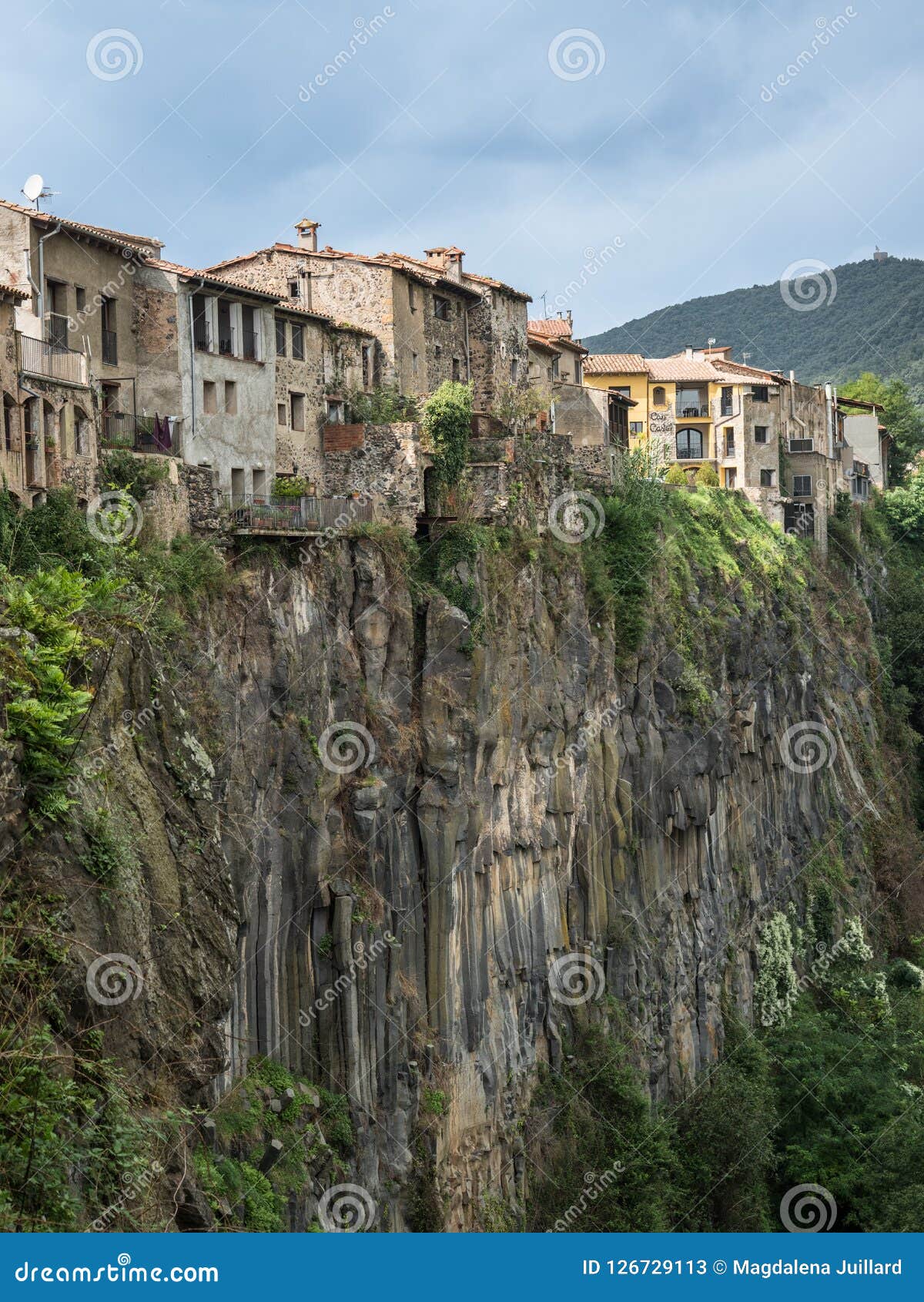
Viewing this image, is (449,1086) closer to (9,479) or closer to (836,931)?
(9,479)

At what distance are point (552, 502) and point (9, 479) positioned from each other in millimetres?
24065

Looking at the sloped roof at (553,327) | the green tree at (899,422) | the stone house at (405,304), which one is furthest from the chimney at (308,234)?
the green tree at (899,422)

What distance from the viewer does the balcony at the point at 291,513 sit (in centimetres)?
3525

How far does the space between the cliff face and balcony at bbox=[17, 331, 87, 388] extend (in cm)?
541

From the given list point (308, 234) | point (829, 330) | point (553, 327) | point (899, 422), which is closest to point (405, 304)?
point (308, 234)

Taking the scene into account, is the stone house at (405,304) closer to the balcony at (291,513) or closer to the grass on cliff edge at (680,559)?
the grass on cliff edge at (680,559)

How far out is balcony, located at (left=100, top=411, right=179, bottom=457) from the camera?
36.7m

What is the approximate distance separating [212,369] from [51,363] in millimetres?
8392

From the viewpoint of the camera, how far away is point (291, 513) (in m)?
37.0

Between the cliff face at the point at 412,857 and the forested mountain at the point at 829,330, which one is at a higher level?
the forested mountain at the point at 829,330

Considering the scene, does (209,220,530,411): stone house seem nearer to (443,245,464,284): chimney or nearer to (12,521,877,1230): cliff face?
(443,245,464,284): chimney

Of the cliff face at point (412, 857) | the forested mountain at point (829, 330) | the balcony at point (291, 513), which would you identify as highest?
the forested mountain at point (829, 330)

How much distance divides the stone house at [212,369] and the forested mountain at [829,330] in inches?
4360

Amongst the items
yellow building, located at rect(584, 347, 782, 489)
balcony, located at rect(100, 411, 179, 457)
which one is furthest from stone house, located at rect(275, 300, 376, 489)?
yellow building, located at rect(584, 347, 782, 489)
